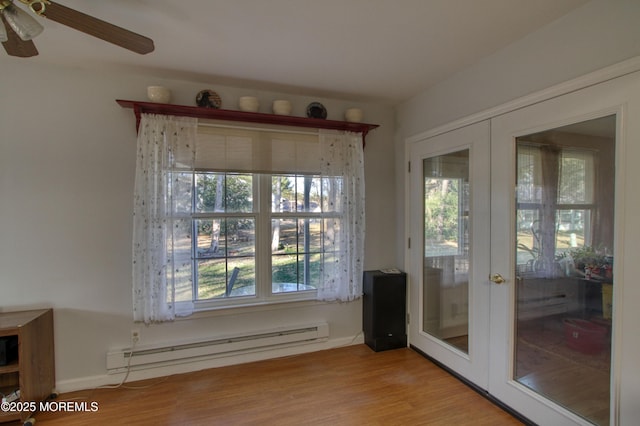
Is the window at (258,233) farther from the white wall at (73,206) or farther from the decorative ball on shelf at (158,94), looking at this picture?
the decorative ball on shelf at (158,94)

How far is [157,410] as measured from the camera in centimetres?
222

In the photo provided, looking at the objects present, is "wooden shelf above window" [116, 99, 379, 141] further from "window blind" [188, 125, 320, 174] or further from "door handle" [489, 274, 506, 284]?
"door handle" [489, 274, 506, 284]

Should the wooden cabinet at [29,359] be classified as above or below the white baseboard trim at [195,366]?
above

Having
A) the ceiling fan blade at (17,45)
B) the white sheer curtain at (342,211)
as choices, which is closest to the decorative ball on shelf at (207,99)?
the white sheer curtain at (342,211)

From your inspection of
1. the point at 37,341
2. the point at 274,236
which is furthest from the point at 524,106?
the point at 37,341

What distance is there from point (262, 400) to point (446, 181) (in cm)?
236

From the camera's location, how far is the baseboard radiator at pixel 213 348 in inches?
100

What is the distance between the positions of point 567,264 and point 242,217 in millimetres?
2493

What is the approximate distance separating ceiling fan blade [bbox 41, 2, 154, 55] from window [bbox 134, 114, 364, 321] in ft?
3.53

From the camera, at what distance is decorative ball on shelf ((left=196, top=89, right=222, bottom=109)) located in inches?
105

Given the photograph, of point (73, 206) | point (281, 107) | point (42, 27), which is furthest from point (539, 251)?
point (73, 206)

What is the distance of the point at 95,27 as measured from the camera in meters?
1.41

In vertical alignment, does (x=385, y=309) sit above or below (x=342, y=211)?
below

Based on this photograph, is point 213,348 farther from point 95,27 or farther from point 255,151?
point 95,27
